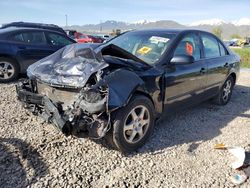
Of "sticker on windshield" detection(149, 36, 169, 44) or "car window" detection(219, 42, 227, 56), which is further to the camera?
"car window" detection(219, 42, 227, 56)

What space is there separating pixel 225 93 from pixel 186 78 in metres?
2.00

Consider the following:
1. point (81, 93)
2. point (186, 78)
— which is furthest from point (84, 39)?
point (81, 93)

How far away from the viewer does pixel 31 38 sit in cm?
739

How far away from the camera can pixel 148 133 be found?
3.71m

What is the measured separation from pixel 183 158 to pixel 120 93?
1.18 metres

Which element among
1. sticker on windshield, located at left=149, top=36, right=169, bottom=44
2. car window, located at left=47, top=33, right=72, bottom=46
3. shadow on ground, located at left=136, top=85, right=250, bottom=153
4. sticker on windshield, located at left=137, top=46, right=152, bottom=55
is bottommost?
shadow on ground, located at left=136, top=85, right=250, bottom=153

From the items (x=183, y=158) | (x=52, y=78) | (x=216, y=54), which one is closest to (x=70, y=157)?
(x=52, y=78)

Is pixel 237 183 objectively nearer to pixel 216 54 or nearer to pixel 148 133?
pixel 148 133

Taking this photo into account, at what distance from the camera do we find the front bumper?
10.2 feet

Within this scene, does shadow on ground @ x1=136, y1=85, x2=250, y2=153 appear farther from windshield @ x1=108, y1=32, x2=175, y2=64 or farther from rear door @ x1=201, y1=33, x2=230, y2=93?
windshield @ x1=108, y1=32, x2=175, y2=64

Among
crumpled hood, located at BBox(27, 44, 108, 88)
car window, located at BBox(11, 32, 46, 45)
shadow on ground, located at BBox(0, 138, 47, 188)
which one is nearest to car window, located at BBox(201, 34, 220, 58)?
crumpled hood, located at BBox(27, 44, 108, 88)

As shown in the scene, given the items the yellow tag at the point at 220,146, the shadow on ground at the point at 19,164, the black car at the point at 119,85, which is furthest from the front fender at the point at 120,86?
the yellow tag at the point at 220,146

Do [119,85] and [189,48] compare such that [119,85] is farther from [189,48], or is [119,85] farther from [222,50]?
[222,50]

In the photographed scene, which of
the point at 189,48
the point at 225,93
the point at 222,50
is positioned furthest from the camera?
the point at 225,93
